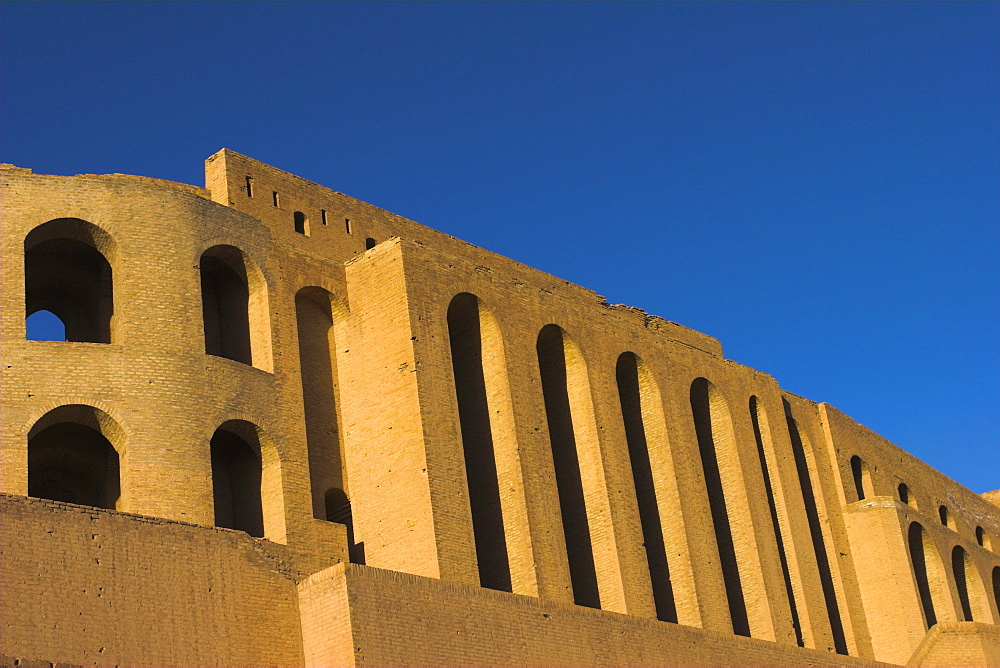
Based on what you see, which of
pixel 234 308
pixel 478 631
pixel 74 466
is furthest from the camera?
pixel 234 308

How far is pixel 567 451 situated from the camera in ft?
80.4

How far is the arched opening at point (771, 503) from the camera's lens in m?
27.2

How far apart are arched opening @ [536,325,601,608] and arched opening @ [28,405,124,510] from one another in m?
7.09

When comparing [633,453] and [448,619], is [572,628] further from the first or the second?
[633,453]

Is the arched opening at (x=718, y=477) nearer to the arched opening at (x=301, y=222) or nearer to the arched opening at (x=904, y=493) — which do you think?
the arched opening at (x=301, y=222)

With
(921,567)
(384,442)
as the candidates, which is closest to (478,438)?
(384,442)

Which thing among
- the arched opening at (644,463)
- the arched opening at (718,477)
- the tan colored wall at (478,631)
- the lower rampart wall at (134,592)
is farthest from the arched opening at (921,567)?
the lower rampart wall at (134,592)

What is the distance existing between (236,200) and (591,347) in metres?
6.55

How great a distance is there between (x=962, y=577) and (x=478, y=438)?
17.2m

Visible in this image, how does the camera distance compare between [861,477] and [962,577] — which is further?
[962,577]

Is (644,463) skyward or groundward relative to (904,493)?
groundward

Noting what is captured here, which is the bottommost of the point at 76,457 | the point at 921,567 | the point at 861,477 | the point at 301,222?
the point at 921,567

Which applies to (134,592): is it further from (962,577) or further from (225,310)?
(962,577)

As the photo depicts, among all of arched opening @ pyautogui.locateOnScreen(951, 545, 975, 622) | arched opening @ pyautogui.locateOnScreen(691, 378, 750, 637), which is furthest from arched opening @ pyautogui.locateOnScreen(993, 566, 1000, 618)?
arched opening @ pyautogui.locateOnScreen(691, 378, 750, 637)
